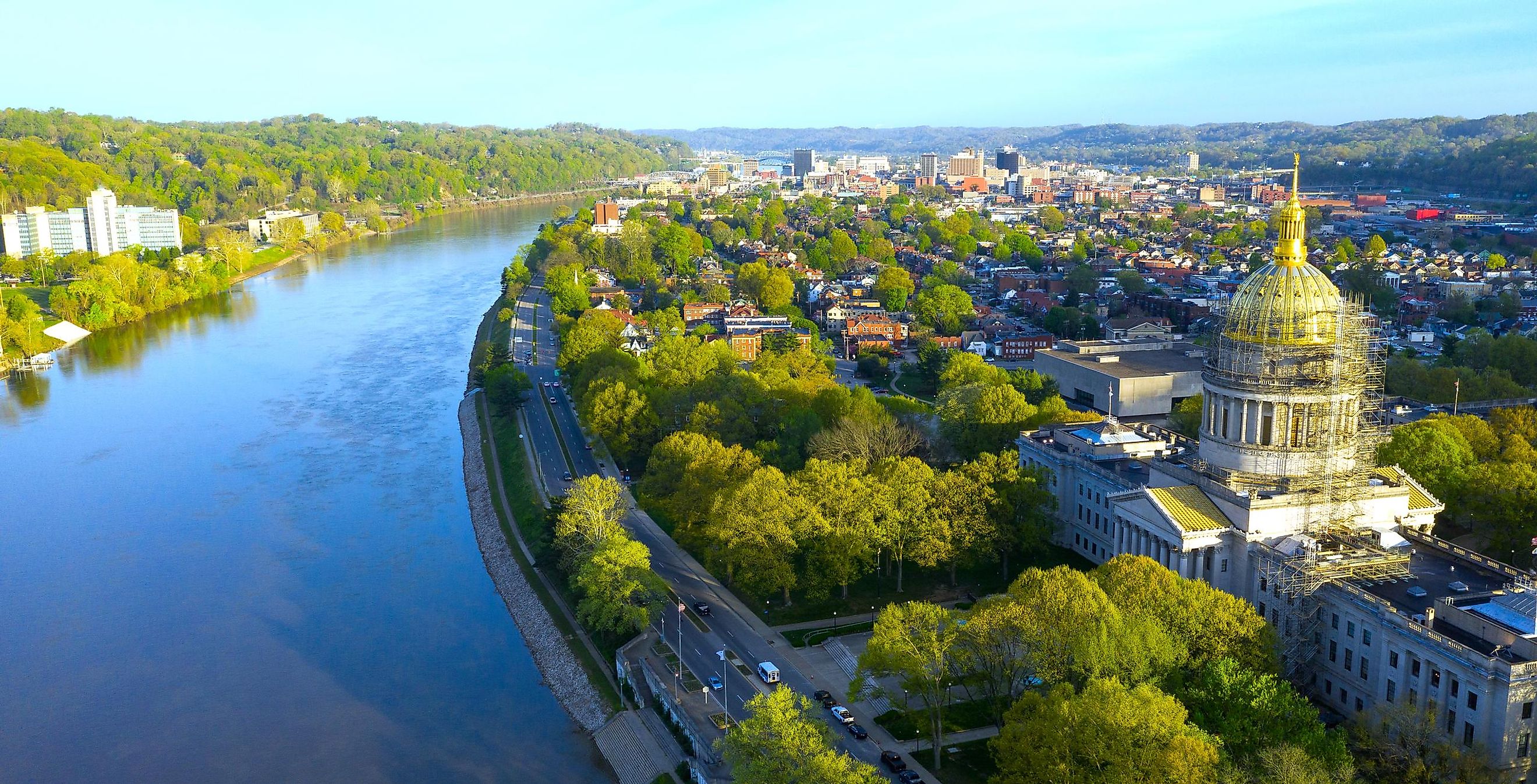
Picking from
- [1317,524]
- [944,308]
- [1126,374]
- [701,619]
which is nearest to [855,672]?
[701,619]

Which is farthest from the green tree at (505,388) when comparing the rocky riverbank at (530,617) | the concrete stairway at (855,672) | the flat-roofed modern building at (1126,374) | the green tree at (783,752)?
the green tree at (783,752)

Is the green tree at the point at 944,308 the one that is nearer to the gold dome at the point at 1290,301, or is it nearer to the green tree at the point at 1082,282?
the green tree at the point at 1082,282

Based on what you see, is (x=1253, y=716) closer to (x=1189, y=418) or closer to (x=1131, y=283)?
(x=1189, y=418)

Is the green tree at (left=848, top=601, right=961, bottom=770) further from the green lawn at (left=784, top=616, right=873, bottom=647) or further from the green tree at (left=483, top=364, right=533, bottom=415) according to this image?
the green tree at (left=483, top=364, right=533, bottom=415)

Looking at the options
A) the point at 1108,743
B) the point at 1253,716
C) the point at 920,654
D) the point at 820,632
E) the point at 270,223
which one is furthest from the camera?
the point at 270,223

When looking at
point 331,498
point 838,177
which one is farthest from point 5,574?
point 838,177
